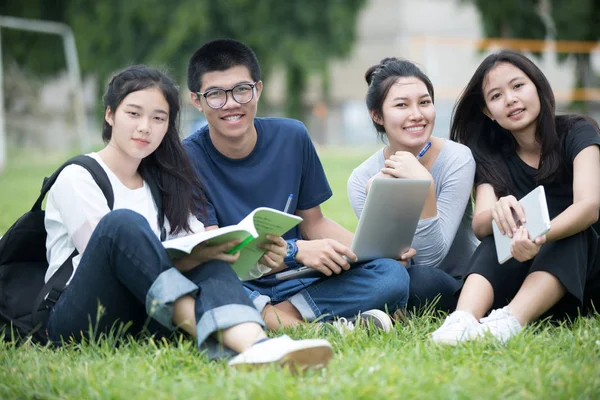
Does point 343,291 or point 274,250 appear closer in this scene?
point 274,250

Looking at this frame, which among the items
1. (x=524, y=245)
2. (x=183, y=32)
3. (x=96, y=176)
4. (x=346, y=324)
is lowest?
(x=346, y=324)

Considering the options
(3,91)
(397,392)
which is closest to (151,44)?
(3,91)

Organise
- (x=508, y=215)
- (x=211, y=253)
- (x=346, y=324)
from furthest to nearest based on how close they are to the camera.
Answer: (x=346, y=324) < (x=508, y=215) < (x=211, y=253)

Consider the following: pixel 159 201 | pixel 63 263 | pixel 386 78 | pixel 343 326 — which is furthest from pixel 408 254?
pixel 63 263

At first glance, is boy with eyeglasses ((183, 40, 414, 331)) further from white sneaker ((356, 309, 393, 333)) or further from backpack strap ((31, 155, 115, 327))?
backpack strap ((31, 155, 115, 327))

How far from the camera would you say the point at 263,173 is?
128 inches

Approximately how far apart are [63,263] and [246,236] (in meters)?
0.67

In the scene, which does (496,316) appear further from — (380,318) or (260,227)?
(260,227)

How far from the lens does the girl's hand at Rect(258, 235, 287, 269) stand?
2.71 metres

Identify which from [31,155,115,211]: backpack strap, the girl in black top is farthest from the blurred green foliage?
[31,155,115,211]: backpack strap

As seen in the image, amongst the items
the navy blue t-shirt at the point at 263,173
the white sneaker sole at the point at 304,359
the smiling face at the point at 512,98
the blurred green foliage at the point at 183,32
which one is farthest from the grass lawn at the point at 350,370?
the blurred green foliage at the point at 183,32

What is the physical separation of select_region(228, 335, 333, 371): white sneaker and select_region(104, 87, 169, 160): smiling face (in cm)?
98

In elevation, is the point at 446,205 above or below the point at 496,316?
above

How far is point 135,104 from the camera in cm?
285
